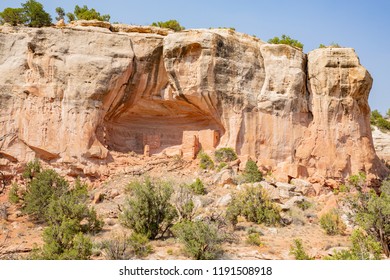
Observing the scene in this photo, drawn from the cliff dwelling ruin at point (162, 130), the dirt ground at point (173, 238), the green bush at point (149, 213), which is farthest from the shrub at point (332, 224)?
the cliff dwelling ruin at point (162, 130)

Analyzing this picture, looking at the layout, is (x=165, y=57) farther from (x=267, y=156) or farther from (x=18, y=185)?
(x=18, y=185)

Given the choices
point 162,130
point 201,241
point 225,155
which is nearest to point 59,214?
point 201,241

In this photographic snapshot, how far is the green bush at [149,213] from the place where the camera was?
13.3 metres

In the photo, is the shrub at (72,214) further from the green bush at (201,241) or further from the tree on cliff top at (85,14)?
the tree on cliff top at (85,14)

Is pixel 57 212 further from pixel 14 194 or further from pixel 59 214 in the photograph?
pixel 14 194

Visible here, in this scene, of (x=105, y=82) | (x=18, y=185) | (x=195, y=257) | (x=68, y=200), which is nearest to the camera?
(x=195, y=257)

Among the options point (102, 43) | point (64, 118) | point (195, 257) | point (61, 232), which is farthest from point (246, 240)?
point (102, 43)

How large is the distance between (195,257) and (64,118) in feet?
40.5

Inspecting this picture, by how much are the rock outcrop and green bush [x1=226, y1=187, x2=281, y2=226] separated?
5.73m

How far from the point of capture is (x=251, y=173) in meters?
20.5

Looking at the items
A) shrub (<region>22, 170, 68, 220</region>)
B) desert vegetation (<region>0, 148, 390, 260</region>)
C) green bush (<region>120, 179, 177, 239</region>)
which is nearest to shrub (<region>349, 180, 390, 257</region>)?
desert vegetation (<region>0, 148, 390, 260</region>)

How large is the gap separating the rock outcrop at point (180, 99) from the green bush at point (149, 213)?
7307mm

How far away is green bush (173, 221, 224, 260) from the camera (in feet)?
35.7

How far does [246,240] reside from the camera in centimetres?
1260
